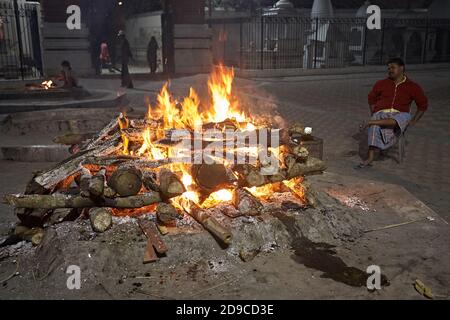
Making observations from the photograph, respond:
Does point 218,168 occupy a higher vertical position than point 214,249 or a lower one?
higher

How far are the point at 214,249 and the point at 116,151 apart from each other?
2.15 meters

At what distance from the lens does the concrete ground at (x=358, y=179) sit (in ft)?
12.3

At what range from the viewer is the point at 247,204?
15.1 ft

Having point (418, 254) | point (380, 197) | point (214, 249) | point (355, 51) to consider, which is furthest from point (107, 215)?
point (355, 51)

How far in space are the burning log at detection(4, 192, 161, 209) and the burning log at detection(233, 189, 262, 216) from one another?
1.01 m

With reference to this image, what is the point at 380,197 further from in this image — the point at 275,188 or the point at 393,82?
the point at 393,82

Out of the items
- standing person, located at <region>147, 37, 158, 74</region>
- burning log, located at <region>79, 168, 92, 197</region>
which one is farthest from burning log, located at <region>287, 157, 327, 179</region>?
standing person, located at <region>147, 37, 158, 74</region>

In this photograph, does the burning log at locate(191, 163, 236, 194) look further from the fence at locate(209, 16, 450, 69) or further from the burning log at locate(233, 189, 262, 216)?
the fence at locate(209, 16, 450, 69)

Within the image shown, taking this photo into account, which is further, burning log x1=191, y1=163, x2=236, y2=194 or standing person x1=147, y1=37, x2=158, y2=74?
standing person x1=147, y1=37, x2=158, y2=74

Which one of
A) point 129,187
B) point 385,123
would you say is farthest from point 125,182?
point 385,123

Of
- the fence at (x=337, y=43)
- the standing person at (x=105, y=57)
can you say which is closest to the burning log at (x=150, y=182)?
the fence at (x=337, y=43)

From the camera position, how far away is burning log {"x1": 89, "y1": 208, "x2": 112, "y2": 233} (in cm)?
423

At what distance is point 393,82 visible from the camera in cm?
739
